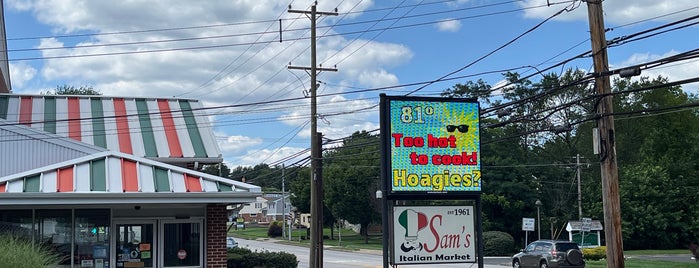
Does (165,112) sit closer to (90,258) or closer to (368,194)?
(90,258)

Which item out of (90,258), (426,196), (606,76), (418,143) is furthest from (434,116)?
(90,258)

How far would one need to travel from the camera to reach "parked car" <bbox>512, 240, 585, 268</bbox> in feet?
115

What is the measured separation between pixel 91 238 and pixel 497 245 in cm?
4115

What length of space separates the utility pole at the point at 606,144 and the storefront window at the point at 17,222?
524 inches

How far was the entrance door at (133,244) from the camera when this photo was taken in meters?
18.4

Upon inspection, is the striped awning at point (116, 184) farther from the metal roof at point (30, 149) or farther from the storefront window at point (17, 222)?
the metal roof at point (30, 149)

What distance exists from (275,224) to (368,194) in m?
30.4

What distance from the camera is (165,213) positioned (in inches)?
733

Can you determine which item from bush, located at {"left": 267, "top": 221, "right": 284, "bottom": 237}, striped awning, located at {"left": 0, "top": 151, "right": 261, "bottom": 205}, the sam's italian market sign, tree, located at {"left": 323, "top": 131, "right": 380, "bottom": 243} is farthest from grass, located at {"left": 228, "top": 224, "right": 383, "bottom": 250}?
the sam's italian market sign

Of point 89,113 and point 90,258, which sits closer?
point 90,258

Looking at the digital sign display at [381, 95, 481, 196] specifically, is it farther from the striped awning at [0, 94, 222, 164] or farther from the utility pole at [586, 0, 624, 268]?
the striped awning at [0, 94, 222, 164]

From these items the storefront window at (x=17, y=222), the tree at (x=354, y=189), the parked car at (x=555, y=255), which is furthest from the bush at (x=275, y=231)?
the storefront window at (x=17, y=222)

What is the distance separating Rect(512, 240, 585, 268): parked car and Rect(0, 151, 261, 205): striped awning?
21.9 meters

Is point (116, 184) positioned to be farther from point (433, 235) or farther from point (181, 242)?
point (433, 235)
